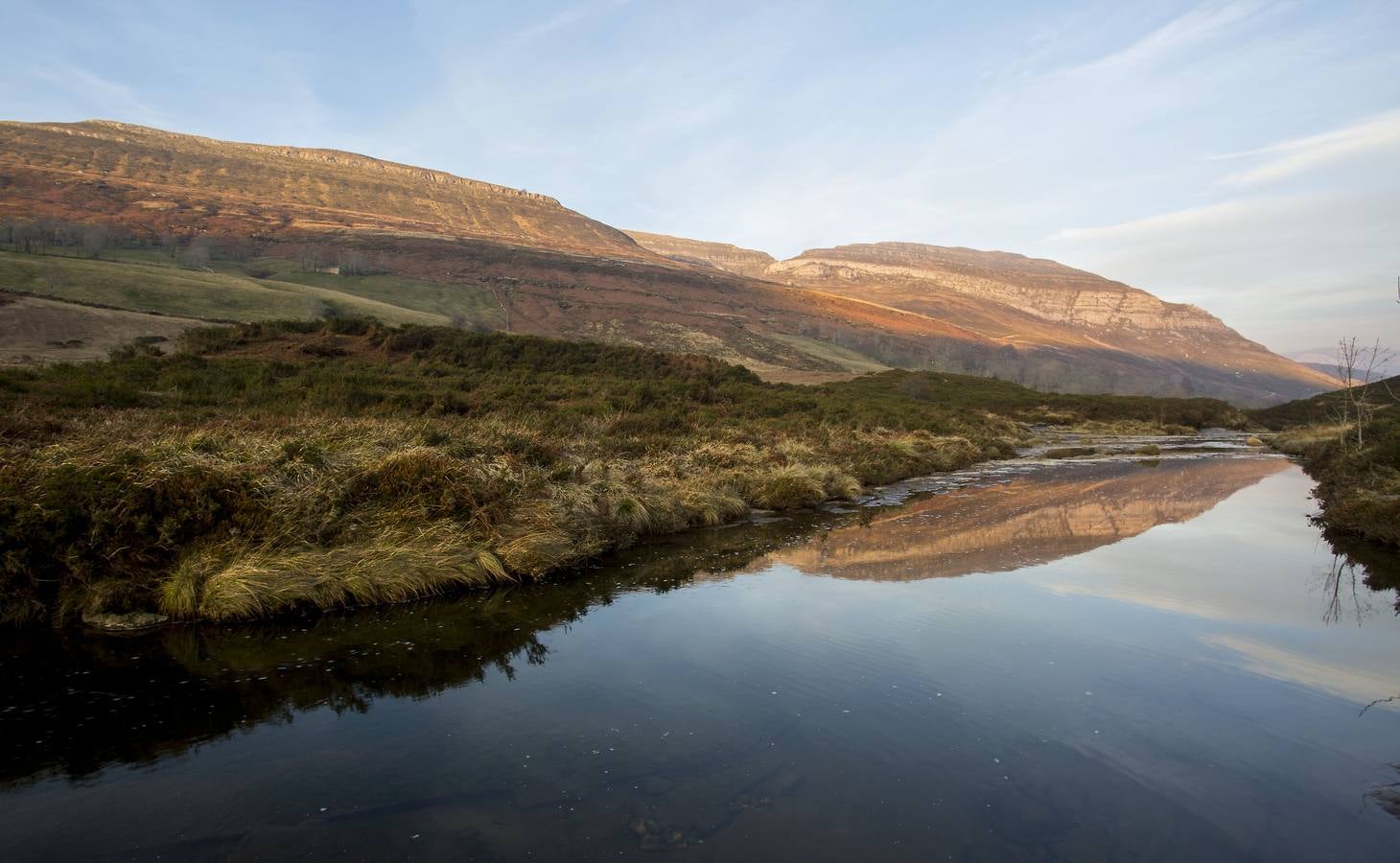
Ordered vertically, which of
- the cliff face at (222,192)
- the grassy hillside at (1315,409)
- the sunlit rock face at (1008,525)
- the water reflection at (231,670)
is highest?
the cliff face at (222,192)

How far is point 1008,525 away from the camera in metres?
17.1

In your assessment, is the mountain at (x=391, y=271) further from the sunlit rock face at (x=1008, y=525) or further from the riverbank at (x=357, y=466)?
the sunlit rock face at (x=1008, y=525)

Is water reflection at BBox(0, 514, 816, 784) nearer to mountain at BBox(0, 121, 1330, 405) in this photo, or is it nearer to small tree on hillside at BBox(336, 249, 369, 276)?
mountain at BBox(0, 121, 1330, 405)

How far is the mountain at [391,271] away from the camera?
76812 millimetres

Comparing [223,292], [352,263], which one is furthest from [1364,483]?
[352,263]

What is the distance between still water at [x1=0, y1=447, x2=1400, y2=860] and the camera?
5.13 meters

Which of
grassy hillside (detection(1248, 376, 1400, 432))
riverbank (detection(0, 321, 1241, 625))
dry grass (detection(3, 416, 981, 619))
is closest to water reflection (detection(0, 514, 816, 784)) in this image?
dry grass (detection(3, 416, 981, 619))

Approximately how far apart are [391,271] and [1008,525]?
11176 centimetres

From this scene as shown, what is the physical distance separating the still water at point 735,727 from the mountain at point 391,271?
5638 cm

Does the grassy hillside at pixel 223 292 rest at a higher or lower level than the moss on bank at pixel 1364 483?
higher

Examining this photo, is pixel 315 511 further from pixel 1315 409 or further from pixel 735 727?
pixel 1315 409

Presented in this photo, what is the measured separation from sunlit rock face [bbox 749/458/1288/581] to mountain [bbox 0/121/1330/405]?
43185 millimetres

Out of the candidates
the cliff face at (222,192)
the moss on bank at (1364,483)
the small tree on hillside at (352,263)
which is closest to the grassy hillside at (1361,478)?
the moss on bank at (1364,483)

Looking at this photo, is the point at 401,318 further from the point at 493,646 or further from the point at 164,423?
the point at 493,646
